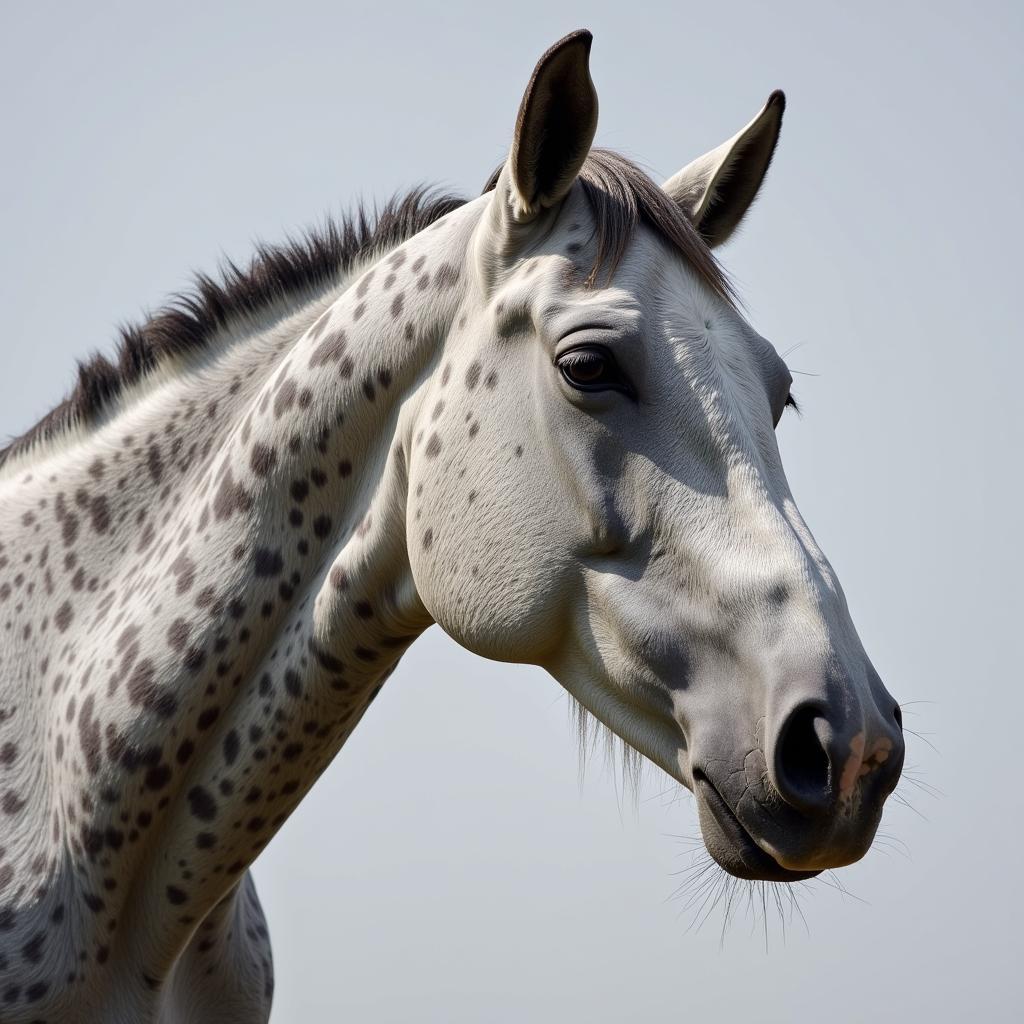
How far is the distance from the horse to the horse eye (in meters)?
0.01

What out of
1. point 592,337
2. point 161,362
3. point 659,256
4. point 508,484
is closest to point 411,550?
point 508,484

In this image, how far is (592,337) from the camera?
307 centimetres

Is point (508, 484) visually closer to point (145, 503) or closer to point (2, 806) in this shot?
point (145, 503)

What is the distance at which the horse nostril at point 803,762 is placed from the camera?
2.53 m

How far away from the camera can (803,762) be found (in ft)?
8.50

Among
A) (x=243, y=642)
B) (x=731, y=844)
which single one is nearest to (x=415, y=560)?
(x=243, y=642)

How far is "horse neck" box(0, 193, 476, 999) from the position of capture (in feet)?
11.1

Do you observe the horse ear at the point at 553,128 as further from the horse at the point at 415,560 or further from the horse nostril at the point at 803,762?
the horse nostril at the point at 803,762

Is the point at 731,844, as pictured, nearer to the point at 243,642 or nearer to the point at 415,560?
the point at 415,560

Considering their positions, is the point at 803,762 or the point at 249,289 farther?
the point at 249,289

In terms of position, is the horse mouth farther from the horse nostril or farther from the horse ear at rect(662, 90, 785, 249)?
the horse ear at rect(662, 90, 785, 249)

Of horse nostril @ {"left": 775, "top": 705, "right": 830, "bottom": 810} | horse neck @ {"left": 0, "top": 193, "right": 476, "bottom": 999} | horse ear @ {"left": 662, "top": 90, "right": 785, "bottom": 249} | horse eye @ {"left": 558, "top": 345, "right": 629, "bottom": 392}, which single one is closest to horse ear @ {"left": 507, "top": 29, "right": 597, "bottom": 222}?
horse neck @ {"left": 0, "top": 193, "right": 476, "bottom": 999}

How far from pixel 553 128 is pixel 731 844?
1.84 metres

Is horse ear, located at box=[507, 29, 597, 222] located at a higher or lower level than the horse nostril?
higher
